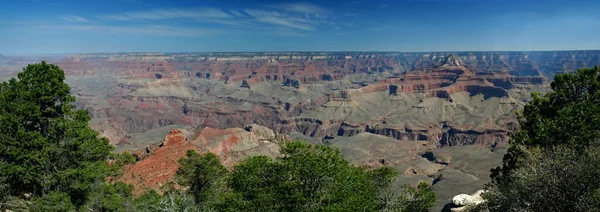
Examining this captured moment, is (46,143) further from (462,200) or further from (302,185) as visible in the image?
(462,200)

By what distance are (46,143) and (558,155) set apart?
1098 inches

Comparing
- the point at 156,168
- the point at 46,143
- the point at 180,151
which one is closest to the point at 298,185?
the point at 46,143

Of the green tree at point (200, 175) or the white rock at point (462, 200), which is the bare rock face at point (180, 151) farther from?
the white rock at point (462, 200)

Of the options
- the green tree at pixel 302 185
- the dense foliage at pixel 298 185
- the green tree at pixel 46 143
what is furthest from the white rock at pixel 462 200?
the green tree at pixel 46 143

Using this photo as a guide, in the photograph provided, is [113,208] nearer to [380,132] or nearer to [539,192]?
[539,192]

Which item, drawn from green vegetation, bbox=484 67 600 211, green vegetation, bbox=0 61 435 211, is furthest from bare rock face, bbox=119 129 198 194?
green vegetation, bbox=484 67 600 211

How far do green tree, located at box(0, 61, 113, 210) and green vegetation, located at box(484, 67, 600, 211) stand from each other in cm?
2332

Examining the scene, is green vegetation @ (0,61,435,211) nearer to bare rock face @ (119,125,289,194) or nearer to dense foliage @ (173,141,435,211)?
dense foliage @ (173,141,435,211)

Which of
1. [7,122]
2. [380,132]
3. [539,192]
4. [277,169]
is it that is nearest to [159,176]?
[7,122]

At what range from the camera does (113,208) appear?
2470 centimetres

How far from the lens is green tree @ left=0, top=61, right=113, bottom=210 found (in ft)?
70.2

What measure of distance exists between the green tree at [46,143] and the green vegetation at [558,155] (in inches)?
918

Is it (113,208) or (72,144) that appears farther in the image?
(113,208)

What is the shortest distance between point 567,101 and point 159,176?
46667 millimetres
